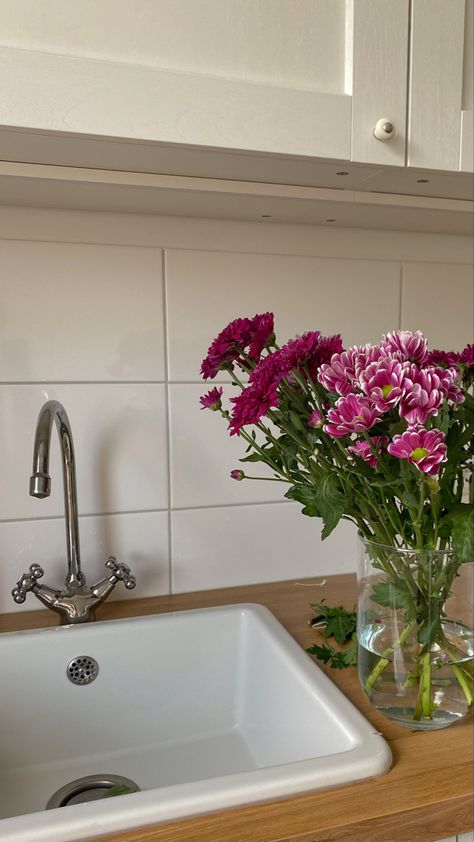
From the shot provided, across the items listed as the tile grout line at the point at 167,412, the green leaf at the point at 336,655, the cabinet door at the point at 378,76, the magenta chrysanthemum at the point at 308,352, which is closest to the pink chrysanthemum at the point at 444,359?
the magenta chrysanthemum at the point at 308,352

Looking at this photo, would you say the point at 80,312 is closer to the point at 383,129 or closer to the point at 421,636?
the point at 383,129

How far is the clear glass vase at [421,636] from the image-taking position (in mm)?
694

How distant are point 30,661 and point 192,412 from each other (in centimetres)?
42

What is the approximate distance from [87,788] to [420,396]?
64cm

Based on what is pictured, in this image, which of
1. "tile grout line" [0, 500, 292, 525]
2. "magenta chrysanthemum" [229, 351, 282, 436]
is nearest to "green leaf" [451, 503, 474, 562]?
"magenta chrysanthemum" [229, 351, 282, 436]

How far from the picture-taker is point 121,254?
103 cm

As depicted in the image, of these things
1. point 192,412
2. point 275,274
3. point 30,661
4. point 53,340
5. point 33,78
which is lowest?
point 30,661

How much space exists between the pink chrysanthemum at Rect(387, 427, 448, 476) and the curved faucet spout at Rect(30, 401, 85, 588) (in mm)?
444

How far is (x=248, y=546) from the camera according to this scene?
1.14m

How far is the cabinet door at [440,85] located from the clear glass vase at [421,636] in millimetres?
446

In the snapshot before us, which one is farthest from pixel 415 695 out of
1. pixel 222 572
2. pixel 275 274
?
pixel 275 274

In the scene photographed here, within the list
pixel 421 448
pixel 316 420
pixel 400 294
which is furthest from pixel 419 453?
pixel 400 294

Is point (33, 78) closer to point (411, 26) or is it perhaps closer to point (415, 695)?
point (411, 26)

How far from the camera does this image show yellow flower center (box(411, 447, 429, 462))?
22.7 inches
